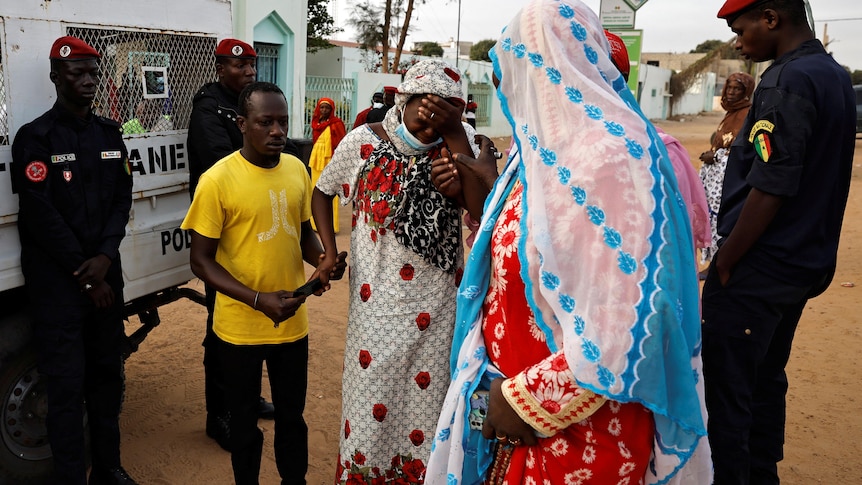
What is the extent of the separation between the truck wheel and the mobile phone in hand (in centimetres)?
132

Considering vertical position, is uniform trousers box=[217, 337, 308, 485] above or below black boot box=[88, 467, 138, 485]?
above

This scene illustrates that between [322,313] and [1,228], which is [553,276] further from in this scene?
[322,313]

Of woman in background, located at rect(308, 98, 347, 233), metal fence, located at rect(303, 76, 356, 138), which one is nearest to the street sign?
woman in background, located at rect(308, 98, 347, 233)

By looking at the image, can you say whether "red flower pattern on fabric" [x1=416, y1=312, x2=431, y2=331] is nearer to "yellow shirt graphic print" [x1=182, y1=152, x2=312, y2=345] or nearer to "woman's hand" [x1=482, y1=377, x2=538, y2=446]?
"yellow shirt graphic print" [x1=182, y1=152, x2=312, y2=345]

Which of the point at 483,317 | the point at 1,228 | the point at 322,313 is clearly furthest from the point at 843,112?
the point at 322,313

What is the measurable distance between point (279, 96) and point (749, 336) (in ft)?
6.92

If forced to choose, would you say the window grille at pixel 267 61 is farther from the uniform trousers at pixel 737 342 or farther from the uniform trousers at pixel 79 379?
the uniform trousers at pixel 737 342

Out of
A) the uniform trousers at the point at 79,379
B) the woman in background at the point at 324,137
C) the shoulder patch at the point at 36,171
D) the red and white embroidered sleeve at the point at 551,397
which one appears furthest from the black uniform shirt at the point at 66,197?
the woman in background at the point at 324,137

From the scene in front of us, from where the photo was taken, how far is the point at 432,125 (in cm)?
301

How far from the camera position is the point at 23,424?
339 cm

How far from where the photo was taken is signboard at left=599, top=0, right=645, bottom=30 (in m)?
7.94

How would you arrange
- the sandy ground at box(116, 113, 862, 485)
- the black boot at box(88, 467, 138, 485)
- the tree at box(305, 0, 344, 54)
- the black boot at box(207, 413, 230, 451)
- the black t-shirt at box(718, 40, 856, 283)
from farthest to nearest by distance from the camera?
the tree at box(305, 0, 344, 54)
the black boot at box(207, 413, 230, 451)
the sandy ground at box(116, 113, 862, 485)
the black boot at box(88, 467, 138, 485)
the black t-shirt at box(718, 40, 856, 283)

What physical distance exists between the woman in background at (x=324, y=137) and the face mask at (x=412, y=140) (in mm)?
6028

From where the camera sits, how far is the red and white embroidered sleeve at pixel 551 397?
1679mm
